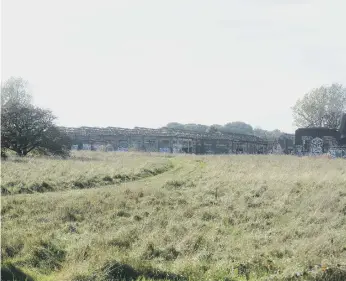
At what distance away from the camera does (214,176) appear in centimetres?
2092

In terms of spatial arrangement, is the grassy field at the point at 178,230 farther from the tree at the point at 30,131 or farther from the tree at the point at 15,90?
the tree at the point at 15,90

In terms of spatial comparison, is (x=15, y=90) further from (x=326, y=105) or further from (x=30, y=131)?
(x=326, y=105)

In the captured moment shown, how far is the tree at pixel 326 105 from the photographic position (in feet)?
208

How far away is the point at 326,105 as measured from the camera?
210ft

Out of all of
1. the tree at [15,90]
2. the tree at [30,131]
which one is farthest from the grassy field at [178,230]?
the tree at [15,90]

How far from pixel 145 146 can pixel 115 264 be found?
169 feet

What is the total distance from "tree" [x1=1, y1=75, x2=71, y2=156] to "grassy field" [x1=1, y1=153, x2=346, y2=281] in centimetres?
1445

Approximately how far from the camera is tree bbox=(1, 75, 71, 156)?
31500 mm

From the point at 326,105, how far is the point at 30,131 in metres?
49.0

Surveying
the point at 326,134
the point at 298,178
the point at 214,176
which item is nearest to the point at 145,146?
the point at 326,134

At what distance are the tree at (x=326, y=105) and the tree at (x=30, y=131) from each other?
4434cm

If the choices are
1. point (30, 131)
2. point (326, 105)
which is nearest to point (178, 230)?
point (30, 131)

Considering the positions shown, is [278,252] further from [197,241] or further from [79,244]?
[79,244]

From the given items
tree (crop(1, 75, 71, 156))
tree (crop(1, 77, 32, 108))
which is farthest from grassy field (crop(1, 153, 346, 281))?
tree (crop(1, 77, 32, 108))
